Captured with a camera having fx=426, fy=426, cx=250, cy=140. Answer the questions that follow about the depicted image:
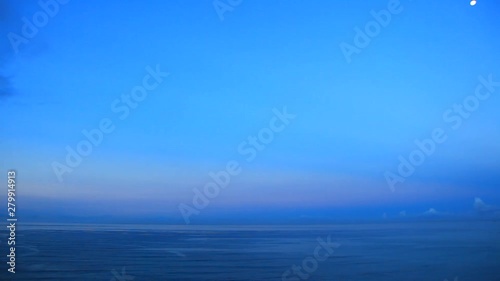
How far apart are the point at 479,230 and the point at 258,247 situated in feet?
15.9

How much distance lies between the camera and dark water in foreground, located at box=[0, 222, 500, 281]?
605 cm

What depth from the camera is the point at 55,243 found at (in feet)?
27.2

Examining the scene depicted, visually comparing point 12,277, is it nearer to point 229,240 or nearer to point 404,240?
point 229,240

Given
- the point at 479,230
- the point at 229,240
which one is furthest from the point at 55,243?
the point at 479,230

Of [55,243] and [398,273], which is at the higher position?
[55,243]

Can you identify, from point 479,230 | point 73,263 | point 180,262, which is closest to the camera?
point 479,230

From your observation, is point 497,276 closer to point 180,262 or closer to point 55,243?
point 180,262

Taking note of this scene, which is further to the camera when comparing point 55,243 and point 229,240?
point 229,240

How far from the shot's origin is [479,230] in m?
6.06

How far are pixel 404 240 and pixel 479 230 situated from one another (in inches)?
100

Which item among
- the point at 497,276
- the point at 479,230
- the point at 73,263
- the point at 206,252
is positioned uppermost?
the point at 206,252

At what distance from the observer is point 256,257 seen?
28.4 ft

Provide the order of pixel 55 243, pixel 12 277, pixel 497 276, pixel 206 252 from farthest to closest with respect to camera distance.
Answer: pixel 206 252 → pixel 55 243 → pixel 497 276 → pixel 12 277

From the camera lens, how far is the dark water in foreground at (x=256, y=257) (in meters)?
6.05
